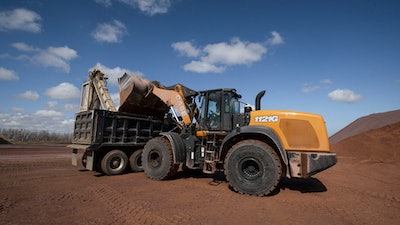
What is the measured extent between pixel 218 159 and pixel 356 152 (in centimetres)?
1248

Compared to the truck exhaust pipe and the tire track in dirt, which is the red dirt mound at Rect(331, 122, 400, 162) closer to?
the truck exhaust pipe

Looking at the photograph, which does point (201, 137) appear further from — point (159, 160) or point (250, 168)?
point (250, 168)

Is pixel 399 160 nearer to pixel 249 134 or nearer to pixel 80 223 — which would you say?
→ pixel 249 134

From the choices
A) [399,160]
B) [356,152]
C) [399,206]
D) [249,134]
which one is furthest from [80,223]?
[356,152]

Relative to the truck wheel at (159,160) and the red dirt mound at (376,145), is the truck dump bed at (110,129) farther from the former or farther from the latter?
the red dirt mound at (376,145)

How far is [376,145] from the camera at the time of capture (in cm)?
1452

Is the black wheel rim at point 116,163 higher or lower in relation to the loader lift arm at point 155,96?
lower

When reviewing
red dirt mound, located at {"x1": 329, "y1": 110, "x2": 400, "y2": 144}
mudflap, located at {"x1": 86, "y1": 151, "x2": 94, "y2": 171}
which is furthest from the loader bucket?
red dirt mound, located at {"x1": 329, "y1": 110, "x2": 400, "y2": 144}

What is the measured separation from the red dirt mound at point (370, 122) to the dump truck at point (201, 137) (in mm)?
12852

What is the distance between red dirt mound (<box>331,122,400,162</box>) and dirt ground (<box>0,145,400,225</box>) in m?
6.84

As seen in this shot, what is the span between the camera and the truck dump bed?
8.52 meters

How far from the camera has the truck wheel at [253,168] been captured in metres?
5.99

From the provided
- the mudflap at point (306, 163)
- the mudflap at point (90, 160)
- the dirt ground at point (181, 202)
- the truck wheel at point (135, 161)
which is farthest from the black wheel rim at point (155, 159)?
the mudflap at point (306, 163)

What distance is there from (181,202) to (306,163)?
3.07 m
